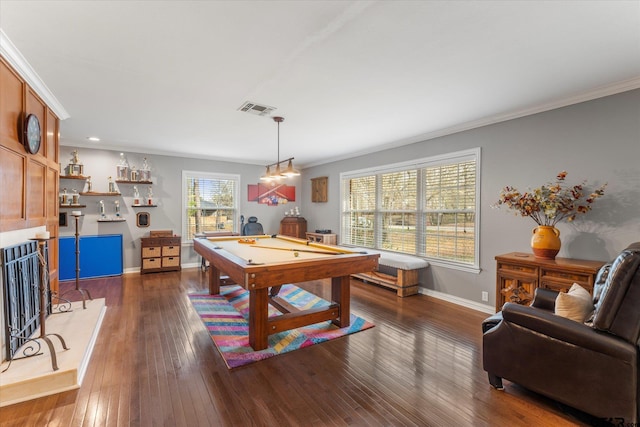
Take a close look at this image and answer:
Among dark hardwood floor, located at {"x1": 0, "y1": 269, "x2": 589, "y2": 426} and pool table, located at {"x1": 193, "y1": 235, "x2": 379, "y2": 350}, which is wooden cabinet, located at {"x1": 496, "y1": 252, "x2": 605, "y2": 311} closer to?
dark hardwood floor, located at {"x1": 0, "y1": 269, "x2": 589, "y2": 426}

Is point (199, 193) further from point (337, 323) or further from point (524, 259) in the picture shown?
point (524, 259)

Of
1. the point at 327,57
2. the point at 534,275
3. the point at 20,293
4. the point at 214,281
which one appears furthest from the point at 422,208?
the point at 20,293

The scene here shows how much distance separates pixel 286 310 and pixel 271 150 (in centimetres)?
366

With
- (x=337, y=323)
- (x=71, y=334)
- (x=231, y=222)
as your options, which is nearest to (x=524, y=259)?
(x=337, y=323)

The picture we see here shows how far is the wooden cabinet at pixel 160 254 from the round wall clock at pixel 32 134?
3.13m

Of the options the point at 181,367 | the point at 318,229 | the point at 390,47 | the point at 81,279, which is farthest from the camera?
the point at 318,229

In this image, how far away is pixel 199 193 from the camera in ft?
22.2

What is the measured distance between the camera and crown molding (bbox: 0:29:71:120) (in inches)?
89.3

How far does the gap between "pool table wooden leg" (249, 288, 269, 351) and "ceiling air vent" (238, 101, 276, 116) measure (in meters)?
2.14

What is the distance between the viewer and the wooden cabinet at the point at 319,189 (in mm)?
7098

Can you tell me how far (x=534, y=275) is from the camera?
10.1 ft

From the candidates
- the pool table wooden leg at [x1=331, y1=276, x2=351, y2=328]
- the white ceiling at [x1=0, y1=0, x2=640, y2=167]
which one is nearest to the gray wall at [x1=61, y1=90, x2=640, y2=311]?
the white ceiling at [x1=0, y1=0, x2=640, y2=167]

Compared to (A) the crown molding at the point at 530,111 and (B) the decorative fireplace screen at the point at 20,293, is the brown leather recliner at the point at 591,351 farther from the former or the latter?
(B) the decorative fireplace screen at the point at 20,293

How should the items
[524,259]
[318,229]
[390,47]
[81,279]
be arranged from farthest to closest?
1. [318,229]
2. [81,279]
3. [524,259]
4. [390,47]
